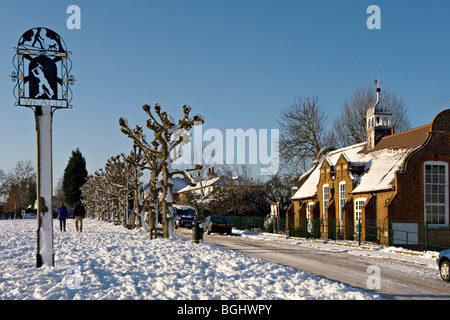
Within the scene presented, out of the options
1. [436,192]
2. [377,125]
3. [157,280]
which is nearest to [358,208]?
[436,192]

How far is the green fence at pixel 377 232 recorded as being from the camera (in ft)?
85.9

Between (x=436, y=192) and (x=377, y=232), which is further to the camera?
(x=436, y=192)

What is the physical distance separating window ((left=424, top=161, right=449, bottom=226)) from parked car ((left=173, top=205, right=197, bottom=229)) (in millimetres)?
25711

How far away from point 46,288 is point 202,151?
59240mm

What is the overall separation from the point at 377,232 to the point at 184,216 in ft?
90.4

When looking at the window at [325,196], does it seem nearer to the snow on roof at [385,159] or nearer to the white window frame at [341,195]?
the snow on roof at [385,159]

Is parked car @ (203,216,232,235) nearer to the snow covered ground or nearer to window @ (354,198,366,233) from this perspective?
window @ (354,198,366,233)

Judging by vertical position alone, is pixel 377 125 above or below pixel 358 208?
above

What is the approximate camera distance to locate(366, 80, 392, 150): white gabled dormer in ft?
119

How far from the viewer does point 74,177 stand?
110 meters

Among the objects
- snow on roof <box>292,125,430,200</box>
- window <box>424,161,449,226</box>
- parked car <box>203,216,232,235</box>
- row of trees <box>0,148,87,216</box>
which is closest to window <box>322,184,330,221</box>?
snow on roof <box>292,125,430,200</box>

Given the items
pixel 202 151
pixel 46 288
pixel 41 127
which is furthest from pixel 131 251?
pixel 202 151

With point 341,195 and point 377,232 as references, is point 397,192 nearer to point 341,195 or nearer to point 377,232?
point 377,232
